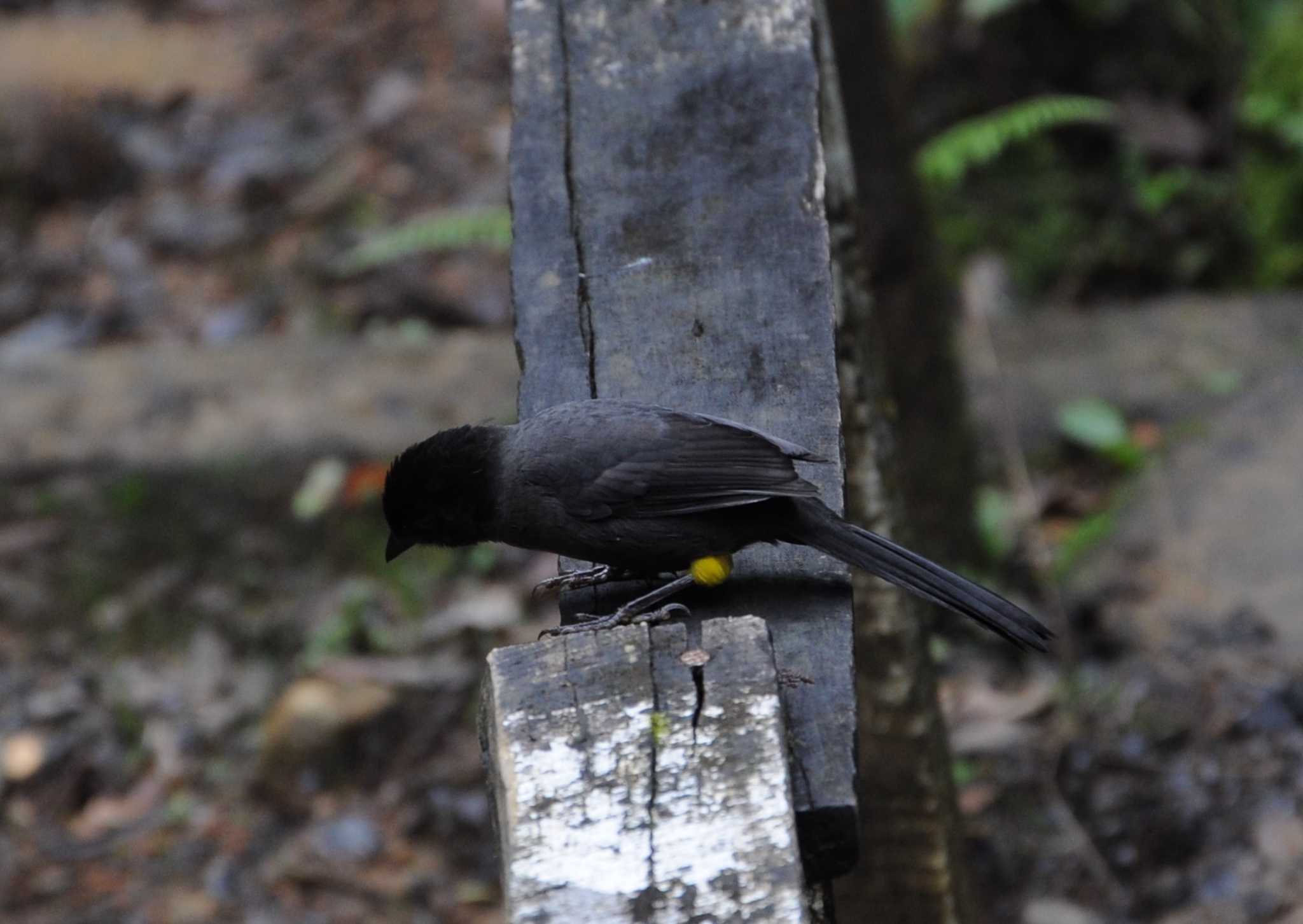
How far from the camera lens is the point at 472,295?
22.7ft

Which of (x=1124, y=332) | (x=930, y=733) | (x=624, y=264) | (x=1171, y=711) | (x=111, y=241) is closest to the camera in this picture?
(x=624, y=264)

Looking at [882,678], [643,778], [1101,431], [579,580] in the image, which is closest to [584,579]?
[579,580]

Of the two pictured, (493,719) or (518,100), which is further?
(518,100)

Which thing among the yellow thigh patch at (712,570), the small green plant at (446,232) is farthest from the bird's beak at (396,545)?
the small green plant at (446,232)

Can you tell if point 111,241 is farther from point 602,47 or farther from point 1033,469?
point 602,47

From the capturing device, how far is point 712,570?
263 centimetres

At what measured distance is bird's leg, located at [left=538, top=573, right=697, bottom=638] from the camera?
7.63ft

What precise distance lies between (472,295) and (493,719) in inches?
203

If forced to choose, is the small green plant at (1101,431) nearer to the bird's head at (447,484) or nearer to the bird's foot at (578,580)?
the bird's foot at (578,580)

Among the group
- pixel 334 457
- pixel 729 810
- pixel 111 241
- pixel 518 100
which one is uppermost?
pixel 111 241

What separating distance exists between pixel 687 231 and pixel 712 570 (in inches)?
24.3

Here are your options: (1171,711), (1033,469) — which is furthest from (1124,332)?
(1171,711)

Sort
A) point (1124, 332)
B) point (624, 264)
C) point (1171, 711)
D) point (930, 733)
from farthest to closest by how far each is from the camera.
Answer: point (1124, 332) → point (1171, 711) → point (930, 733) → point (624, 264)

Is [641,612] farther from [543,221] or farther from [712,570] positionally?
[543,221]
